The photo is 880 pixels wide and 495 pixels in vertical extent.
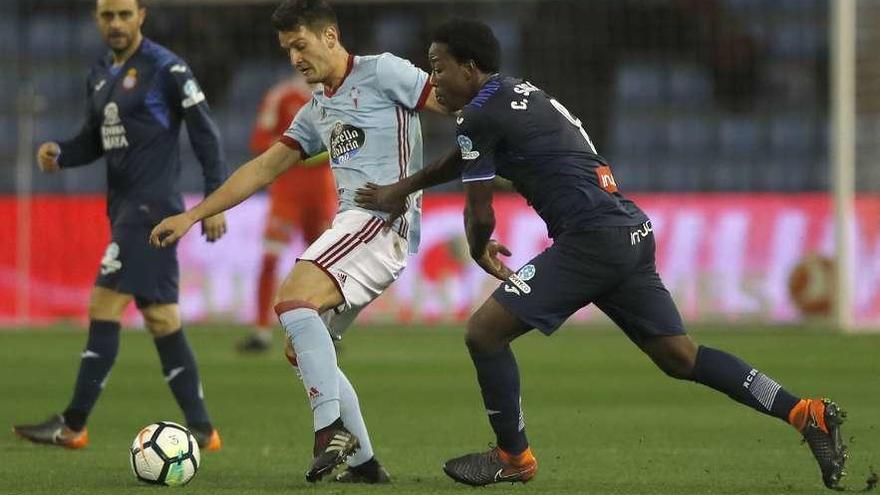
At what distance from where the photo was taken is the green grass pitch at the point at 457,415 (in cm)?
684

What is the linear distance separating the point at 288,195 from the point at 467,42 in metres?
8.63

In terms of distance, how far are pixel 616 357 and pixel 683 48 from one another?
7.23 metres

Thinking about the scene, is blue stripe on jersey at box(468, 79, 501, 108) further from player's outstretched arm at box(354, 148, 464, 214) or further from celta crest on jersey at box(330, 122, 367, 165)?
celta crest on jersey at box(330, 122, 367, 165)

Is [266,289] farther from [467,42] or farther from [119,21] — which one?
[467,42]

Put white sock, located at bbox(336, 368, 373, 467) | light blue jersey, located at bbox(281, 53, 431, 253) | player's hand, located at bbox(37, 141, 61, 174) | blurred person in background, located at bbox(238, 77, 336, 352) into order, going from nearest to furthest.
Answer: white sock, located at bbox(336, 368, 373, 467) < light blue jersey, located at bbox(281, 53, 431, 253) < player's hand, located at bbox(37, 141, 61, 174) < blurred person in background, located at bbox(238, 77, 336, 352)

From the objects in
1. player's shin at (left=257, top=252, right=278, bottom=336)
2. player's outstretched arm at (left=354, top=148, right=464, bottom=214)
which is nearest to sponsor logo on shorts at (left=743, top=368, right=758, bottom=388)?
player's outstretched arm at (left=354, top=148, right=464, bottom=214)

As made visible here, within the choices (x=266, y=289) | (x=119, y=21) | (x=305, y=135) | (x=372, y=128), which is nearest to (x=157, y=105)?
(x=119, y=21)

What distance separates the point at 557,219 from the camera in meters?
6.40

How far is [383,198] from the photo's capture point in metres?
6.52

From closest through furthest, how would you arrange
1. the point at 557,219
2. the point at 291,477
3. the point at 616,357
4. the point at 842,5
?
the point at 557,219 < the point at 291,477 < the point at 616,357 < the point at 842,5

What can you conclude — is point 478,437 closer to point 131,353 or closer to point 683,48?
point 131,353

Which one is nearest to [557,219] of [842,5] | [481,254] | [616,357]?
[481,254]

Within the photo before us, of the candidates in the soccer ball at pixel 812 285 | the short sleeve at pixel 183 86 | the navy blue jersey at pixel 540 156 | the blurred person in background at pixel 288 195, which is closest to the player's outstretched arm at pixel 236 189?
the navy blue jersey at pixel 540 156

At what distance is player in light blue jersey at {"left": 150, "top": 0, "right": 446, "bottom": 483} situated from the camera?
6449mm
